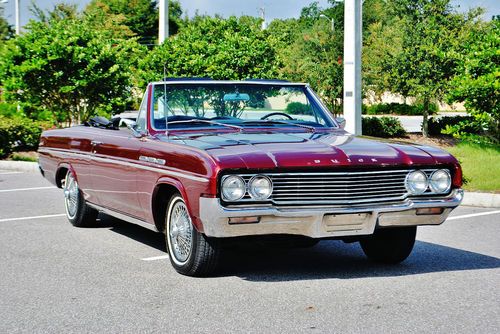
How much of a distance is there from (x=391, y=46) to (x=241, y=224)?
1047 inches

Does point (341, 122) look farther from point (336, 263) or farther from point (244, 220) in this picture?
point (244, 220)

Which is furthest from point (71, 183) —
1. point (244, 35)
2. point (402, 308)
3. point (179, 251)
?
point (244, 35)

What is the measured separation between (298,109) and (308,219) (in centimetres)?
239

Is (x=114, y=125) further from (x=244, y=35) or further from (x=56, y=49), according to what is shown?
(x=244, y=35)

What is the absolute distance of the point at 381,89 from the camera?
34.8 meters

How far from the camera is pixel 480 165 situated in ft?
53.5

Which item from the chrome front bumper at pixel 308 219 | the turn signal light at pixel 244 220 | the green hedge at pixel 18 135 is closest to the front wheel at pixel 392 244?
the chrome front bumper at pixel 308 219

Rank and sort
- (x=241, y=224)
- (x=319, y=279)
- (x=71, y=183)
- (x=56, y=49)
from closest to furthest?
(x=241, y=224), (x=319, y=279), (x=71, y=183), (x=56, y=49)

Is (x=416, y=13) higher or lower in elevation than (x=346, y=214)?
higher

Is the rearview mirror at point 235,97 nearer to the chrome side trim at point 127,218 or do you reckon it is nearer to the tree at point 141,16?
the chrome side trim at point 127,218

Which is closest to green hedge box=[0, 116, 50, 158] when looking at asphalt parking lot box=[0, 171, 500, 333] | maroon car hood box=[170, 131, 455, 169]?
asphalt parking lot box=[0, 171, 500, 333]

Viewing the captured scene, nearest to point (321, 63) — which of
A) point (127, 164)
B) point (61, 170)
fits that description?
point (61, 170)

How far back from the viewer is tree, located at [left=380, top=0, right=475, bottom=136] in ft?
99.7

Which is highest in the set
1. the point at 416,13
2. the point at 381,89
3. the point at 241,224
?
the point at 416,13
